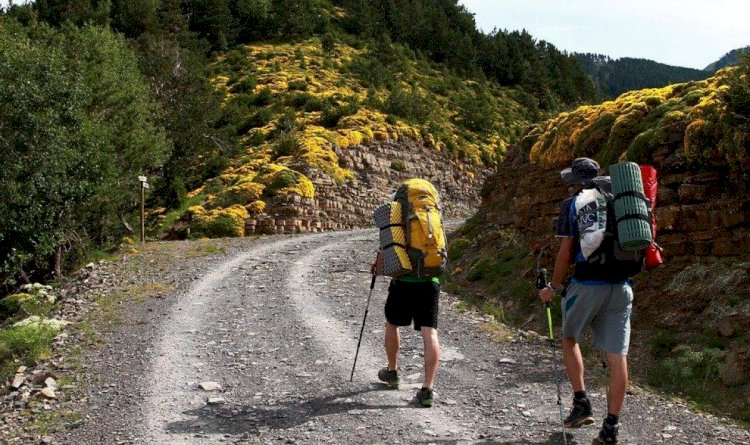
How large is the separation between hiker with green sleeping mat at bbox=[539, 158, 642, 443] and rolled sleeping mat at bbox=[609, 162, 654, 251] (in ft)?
0.40

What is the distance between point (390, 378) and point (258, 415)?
1.45 m

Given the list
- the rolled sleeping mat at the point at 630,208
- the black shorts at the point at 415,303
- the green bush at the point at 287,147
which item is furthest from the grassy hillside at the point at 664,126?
the green bush at the point at 287,147

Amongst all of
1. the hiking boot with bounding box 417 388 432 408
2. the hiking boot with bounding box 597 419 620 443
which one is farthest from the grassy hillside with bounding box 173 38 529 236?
the hiking boot with bounding box 597 419 620 443

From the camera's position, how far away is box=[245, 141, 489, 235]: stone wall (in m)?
29.6

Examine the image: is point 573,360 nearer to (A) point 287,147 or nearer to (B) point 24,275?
(B) point 24,275

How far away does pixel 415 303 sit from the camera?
6637mm

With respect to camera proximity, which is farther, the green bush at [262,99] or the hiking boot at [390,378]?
the green bush at [262,99]

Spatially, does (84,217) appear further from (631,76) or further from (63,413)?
(631,76)

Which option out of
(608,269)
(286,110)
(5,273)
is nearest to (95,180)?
(5,273)

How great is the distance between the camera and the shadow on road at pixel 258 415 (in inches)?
245

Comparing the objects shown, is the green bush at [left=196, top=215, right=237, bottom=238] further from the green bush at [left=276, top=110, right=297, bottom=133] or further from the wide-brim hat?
the wide-brim hat

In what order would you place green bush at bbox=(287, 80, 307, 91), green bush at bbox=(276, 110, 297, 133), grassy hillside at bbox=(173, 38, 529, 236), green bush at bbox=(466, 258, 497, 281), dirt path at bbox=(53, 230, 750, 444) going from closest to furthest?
dirt path at bbox=(53, 230, 750, 444)
green bush at bbox=(466, 258, 497, 281)
grassy hillside at bbox=(173, 38, 529, 236)
green bush at bbox=(276, 110, 297, 133)
green bush at bbox=(287, 80, 307, 91)

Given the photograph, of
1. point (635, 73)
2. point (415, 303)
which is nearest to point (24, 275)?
point (415, 303)

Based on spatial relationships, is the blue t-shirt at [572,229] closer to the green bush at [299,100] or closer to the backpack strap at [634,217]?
the backpack strap at [634,217]
